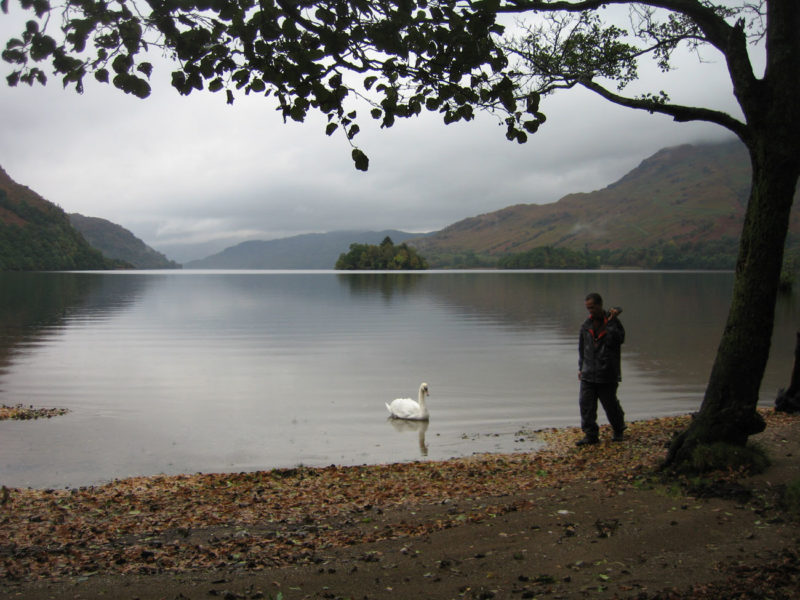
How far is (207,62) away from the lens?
21.9 feet

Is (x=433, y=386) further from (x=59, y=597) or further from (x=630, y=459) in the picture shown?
(x=59, y=597)

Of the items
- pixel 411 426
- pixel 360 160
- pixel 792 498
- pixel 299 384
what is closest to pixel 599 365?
pixel 792 498

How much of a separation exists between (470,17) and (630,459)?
7867mm

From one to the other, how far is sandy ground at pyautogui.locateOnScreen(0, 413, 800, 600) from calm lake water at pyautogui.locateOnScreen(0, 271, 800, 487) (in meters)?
4.44

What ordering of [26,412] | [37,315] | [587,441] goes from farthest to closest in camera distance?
[37,315]
[26,412]
[587,441]

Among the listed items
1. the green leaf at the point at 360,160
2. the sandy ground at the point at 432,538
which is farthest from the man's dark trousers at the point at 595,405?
the green leaf at the point at 360,160

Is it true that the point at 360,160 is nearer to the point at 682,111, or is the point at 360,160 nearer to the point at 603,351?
the point at 682,111

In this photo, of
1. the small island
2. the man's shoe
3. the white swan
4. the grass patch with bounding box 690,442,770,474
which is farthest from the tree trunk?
the small island

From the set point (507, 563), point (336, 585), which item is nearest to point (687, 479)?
point (507, 563)

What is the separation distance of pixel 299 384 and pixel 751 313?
18.3 m

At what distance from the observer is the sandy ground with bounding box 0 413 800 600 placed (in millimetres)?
6297

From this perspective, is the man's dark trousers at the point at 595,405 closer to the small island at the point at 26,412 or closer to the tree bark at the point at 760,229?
the tree bark at the point at 760,229

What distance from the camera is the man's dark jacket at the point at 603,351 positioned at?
13.1 m

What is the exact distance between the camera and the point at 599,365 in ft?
43.5
